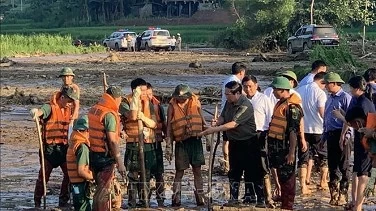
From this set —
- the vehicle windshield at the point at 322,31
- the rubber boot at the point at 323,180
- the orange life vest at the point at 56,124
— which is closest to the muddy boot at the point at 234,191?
the rubber boot at the point at 323,180

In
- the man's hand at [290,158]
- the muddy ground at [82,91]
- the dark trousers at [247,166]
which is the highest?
the man's hand at [290,158]

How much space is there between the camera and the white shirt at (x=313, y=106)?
12.5m

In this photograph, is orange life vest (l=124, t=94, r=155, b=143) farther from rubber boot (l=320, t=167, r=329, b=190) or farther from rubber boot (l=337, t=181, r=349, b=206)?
rubber boot (l=320, t=167, r=329, b=190)

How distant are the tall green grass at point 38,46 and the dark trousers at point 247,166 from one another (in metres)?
45.2

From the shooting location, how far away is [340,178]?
12.0 m

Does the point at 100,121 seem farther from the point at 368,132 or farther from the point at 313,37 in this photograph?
the point at 313,37

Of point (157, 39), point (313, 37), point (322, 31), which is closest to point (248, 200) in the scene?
point (313, 37)

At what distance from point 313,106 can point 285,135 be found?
1.83m

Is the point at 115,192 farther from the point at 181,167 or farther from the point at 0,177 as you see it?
the point at 0,177

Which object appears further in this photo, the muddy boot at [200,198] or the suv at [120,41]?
the suv at [120,41]

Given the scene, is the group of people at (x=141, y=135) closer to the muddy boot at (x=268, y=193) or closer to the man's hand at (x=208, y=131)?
the man's hand at (x=208, y=131)

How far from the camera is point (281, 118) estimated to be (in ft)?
35.3

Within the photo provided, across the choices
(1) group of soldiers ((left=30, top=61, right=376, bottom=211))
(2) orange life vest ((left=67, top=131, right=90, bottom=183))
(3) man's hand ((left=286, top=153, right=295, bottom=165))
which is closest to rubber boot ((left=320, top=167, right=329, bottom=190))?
(1) group of soldiers ((left=30, top=61, right=376, bottom=211))

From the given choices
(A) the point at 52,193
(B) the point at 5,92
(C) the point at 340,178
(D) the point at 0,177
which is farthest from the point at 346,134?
(B) the point at 5,92
